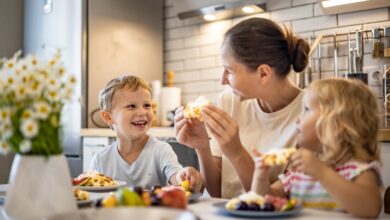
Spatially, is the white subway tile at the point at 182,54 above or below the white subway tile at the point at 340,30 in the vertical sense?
below

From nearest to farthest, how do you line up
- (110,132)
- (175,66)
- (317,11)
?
(317,11)
(110,132)
(175,66)

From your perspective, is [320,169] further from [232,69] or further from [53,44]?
[53,44]

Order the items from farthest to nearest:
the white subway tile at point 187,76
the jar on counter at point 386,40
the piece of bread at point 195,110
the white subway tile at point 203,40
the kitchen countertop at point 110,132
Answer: the white subway tile at point 187,76, the white subway tile at point 203,40, the kitchen countertop at point 110,132, the jar on counter at point 386,40, the piece of bread at point 195,110

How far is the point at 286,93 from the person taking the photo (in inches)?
73.3

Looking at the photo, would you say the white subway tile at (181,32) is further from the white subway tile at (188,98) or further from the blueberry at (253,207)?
the blueberry at (253,207)

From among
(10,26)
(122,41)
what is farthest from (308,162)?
(10,26)

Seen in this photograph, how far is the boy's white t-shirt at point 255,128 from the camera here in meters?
1.82

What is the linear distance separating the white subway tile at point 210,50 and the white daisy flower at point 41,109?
272 centimetres

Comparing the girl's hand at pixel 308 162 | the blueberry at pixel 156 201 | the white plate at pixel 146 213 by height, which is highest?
the girl's hand at pixel 308 162

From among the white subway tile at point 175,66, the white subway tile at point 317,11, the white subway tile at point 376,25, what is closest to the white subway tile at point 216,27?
the white subway tile at point 175,66

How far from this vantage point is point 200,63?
12.6ft

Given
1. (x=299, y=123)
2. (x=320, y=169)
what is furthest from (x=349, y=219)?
(x=299, y=123)

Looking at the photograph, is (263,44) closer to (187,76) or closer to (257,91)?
(257,91)

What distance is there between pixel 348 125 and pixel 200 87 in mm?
2533
